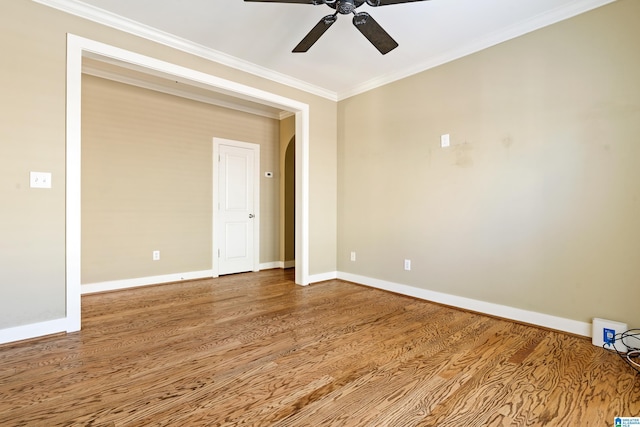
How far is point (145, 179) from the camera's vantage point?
13.5 ft

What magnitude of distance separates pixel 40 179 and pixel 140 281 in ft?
6.57

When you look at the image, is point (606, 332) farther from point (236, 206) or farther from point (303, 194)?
point (236, 206)

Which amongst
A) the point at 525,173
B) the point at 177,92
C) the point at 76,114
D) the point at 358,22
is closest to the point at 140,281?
the point at 76,114

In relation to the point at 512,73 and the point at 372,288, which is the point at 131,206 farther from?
the point at 512,73

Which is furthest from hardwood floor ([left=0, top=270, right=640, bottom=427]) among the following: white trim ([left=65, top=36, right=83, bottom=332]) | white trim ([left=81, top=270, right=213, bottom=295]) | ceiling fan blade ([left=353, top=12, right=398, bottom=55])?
ceiling fan blade ([left=353, top=12, right=398, bottom=55])

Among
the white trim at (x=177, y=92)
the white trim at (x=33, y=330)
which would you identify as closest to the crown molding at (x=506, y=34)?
the white trim at (x=177, y=92)

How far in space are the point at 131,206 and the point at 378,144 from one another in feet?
11.0

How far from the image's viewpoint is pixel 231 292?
381cm

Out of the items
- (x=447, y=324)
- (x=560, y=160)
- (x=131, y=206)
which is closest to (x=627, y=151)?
(x=560, y=160)

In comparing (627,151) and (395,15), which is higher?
(395,15)

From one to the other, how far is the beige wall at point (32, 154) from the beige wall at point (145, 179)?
52.6 inches

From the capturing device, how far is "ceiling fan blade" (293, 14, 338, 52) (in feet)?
7.06

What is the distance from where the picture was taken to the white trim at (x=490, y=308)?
2.52 metres

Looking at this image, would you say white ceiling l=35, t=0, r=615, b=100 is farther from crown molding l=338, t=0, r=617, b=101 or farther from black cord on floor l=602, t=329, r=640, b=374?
black cord on floor l=602, t=329, r=640, b=374
